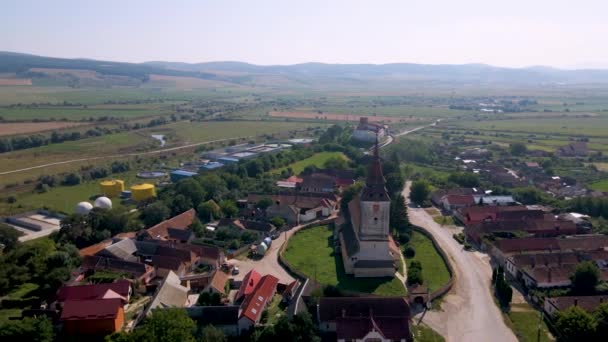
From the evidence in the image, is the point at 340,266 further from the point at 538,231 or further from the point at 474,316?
the point at 538,231

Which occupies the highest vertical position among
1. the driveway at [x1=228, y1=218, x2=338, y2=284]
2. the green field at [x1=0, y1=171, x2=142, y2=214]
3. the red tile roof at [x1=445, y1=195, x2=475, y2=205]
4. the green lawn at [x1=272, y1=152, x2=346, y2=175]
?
the red tile roof at [x1=445, y1=195, x2=475, y2=205]

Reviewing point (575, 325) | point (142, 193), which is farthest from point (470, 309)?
point (142, 193)

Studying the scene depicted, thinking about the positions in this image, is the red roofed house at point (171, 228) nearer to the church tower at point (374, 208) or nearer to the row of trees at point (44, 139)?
the church tower at point (374, 208)

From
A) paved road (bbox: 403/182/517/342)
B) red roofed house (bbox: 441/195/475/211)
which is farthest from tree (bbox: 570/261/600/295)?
Answer: red roofed house (bbox: 441/195/475/211)

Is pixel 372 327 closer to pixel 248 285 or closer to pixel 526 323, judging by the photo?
pixel 248 285

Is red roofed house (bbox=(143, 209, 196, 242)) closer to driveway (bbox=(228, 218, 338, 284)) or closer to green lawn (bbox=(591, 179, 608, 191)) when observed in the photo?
driveway (bbox=(228, 218, 338, 284))

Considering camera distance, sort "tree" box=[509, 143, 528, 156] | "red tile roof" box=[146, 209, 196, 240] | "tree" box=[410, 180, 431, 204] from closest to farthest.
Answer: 1. "red tile roof" box=[146, 209, 196, 240]
2. "tree" box=[410, 180, 431, 204]
3. "tree" box=[509, 143, 528, 156]

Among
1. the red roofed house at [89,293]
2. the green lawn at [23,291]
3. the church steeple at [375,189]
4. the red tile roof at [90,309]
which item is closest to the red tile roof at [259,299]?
the red tile roof at [90,309]
